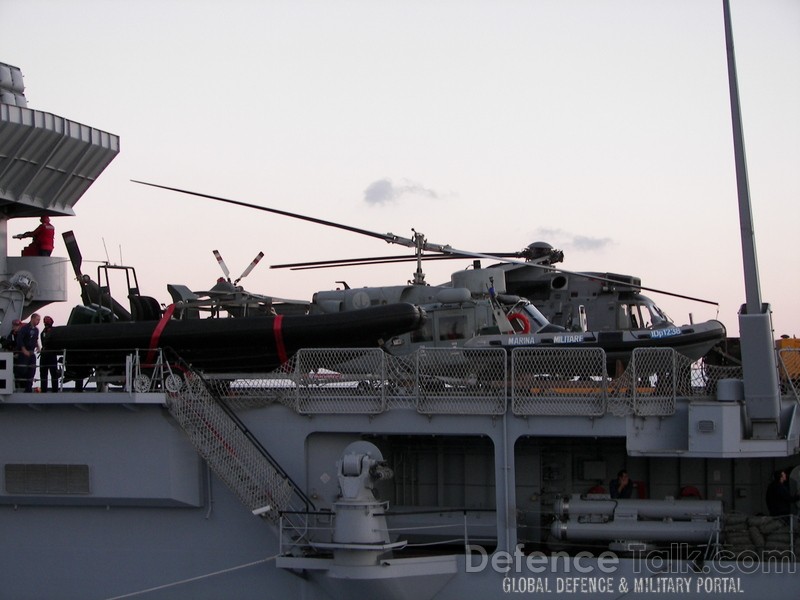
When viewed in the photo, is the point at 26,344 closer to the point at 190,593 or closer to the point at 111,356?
the point at 111,356

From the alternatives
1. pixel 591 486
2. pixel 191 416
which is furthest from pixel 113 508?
pixel 591 486

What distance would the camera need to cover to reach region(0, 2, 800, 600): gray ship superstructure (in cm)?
1428

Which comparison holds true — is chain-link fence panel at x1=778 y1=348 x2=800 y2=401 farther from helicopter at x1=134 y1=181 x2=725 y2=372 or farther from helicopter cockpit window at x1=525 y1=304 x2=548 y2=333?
helicopter cockpit window at x1=525 y1=304 x2=548 y2=333

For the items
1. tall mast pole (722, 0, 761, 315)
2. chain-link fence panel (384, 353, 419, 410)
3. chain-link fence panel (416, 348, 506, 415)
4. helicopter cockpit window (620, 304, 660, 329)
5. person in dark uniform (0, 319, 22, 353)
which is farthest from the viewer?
helicopter cockpit window (620, 304, 660, 329)

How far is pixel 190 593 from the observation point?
1577cm

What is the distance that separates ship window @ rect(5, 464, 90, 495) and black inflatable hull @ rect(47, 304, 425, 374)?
1.75 m

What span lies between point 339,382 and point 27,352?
5.22 m

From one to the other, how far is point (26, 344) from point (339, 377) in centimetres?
539

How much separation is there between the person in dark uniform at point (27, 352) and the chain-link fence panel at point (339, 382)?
183 inches

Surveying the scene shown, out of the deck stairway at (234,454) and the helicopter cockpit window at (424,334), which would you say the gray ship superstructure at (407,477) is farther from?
the helicopter cockpit window at (424,334)

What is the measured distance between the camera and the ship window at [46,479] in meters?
15.9

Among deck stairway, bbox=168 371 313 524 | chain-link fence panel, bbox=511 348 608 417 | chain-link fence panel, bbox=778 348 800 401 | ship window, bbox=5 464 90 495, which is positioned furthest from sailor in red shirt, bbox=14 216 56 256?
chain-link fence panel, bbox=778 348 800 401

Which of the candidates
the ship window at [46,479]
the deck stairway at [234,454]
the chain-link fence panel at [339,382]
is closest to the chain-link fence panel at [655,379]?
the chain-link fence panel at [339,382]

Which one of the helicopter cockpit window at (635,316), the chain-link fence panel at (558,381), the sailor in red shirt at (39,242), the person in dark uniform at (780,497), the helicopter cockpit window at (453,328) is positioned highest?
the sailor in red shirt at (39,242)
